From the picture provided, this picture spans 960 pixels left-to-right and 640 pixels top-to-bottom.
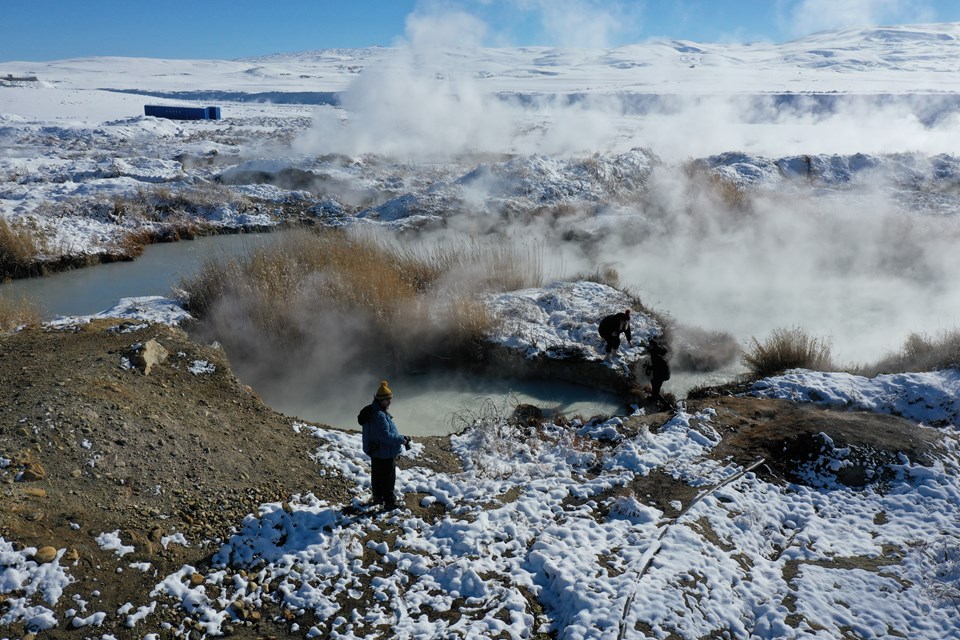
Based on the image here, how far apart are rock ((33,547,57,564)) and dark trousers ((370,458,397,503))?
2578 mm

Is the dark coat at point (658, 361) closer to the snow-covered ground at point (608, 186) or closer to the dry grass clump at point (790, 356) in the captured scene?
the dry grass clump at point (790, 356)

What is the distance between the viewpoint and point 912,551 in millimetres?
5820

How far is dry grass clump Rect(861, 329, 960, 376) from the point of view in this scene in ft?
32.1

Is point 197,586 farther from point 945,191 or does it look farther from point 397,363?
point 945,191

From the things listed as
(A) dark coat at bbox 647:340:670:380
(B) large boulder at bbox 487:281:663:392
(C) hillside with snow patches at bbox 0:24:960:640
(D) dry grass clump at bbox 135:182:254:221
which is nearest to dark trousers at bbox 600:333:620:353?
(B) large boulder at bbox 487:281:663:392

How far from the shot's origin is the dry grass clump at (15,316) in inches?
406

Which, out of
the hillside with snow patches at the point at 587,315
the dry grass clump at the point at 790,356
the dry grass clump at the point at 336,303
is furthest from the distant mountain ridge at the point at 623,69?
the dry grass clump at the point at 790,356

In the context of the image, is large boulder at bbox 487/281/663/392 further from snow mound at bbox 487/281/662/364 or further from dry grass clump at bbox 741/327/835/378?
dry grass clump at bbox 741/327/835/378

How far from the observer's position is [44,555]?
4.52 m

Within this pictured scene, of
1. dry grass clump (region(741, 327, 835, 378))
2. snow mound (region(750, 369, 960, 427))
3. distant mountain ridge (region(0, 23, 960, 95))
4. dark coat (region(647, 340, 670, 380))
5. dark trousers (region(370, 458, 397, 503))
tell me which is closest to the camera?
dark trousers (region(370, 458, 397, 503))

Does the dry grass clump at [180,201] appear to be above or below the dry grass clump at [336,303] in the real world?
above

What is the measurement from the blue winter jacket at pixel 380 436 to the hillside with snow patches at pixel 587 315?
78 centimetres

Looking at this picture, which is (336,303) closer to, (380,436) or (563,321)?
(563,321)

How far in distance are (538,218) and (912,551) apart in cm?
1617
